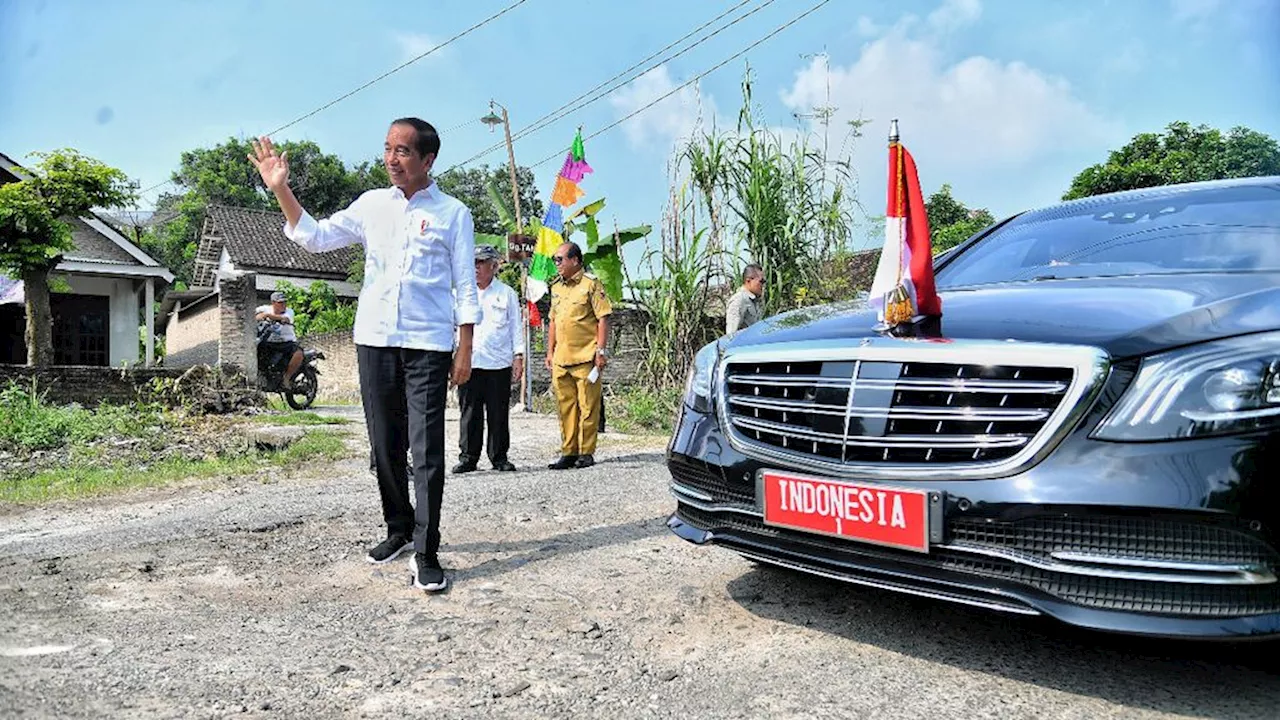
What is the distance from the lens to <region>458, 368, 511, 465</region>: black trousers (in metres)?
6.57

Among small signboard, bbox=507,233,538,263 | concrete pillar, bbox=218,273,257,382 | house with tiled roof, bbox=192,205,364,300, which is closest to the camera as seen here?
concrete pillar, bbox=218,273,257,382

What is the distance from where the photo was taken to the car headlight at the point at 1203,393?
6.68 ft

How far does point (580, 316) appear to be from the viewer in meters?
6.53

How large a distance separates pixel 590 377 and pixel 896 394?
4.17m

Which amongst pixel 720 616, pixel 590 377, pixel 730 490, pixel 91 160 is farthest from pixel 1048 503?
pixel 91 160

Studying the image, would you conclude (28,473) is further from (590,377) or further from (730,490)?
(730,490)

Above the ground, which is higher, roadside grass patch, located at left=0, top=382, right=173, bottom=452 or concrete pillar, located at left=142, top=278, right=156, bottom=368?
concrete pillar, located at left=142, top=278, right=156, bottom=368

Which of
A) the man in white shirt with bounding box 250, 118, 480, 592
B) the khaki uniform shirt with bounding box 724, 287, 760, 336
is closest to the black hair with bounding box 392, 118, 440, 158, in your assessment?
the man in white shirt with bounding box 250, 118, 480, 592

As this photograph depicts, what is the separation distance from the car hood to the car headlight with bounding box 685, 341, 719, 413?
0.10m

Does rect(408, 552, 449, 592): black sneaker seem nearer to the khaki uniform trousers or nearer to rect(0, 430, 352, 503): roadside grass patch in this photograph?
the khaki uniform trousers

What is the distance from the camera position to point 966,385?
92.4 inches

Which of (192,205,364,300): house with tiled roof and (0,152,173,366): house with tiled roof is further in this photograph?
(192,205,364,300): house with tiled roof

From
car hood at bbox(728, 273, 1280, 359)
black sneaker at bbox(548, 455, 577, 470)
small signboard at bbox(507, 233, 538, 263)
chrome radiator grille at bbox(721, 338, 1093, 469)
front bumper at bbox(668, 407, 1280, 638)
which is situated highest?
small signboard at bbox(507, 233, 538, 263)

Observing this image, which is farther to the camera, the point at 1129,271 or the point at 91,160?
the point at 91,160
